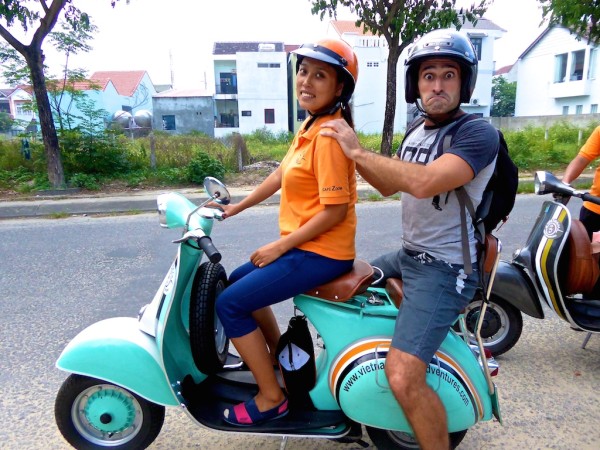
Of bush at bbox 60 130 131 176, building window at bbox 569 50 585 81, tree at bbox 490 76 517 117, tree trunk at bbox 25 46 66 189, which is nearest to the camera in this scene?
tree trunk at bbox 25 46 66 189

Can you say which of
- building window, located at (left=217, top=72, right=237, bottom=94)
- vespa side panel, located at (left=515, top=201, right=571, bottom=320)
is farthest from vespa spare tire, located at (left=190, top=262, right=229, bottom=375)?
building window, located at (left=217, top=72, right=237, bottom=94)

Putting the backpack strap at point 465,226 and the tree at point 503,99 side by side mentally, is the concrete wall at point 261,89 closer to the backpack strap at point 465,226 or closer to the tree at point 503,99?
the tree at point 503,99

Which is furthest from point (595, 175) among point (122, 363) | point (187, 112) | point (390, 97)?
point (187, 112)

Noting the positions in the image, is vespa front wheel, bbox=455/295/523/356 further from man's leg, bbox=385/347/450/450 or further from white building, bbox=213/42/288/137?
white building, bbox=213/42/288/137

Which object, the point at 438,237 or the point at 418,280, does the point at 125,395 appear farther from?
the point at 438,237

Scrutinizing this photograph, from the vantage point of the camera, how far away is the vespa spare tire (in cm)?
217

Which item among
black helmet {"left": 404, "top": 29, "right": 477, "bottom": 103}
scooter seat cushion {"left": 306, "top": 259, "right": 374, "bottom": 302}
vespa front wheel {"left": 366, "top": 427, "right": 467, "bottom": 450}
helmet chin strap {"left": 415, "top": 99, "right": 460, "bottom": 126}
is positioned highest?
black helmet {"left": 404, "top": 29, "right": 477, "bottom": 103}

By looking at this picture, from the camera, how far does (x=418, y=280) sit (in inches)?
78.9

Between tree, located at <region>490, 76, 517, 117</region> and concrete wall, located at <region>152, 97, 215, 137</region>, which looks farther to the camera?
tree, located at <region>490, 76, 517, 117</region>

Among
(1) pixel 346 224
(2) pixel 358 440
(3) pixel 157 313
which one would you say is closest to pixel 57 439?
(3) pixel 157 313

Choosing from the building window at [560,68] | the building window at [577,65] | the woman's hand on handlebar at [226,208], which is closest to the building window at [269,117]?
the building window at [560,68]

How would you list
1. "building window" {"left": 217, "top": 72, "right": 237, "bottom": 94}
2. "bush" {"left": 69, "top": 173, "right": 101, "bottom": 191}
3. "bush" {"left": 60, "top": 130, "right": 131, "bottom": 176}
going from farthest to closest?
1. "building window" {"left": 217, "top": 72, "right": 237, "bottom": 94}
2. "bush" {"left": 60, "top": 130, "right": 131, "bottom": 176}
3. "bush" {"left": 69, "top": 173, "right": 101, "bottom": 191}

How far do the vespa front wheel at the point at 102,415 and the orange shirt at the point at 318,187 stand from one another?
1.04 m

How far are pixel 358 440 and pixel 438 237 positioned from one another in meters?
0.97
